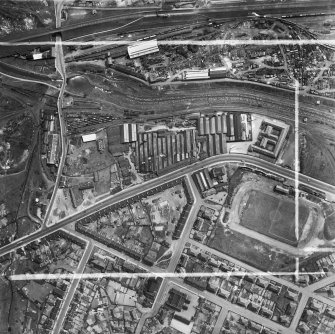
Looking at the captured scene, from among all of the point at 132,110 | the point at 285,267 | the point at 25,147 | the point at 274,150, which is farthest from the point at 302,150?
the point at 25,147

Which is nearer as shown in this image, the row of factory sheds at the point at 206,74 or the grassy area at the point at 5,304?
the row of factory sheds at the point at 206,74

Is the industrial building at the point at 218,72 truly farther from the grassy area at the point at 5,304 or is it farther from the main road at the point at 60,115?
the grassy area at the point at 5,304

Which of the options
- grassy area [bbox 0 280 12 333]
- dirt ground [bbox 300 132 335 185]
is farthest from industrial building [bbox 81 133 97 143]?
dirt ground [bbox 300 132 335 185]

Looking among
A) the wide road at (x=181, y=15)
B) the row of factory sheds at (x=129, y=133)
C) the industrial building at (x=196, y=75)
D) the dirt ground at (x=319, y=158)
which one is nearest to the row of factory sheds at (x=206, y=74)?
the industrial building at (x=196, y=75)

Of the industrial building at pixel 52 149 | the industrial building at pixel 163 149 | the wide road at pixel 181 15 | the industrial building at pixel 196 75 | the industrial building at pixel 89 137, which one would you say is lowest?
the industrial building at pixel 52 149

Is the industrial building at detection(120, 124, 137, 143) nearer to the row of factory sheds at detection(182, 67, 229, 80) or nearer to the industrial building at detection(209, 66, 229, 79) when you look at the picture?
the row of factory sheds at detection(182, 67, 229, 80)

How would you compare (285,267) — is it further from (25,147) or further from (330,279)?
(25,147)

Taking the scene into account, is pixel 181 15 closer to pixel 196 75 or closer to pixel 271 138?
pixel 196 75
